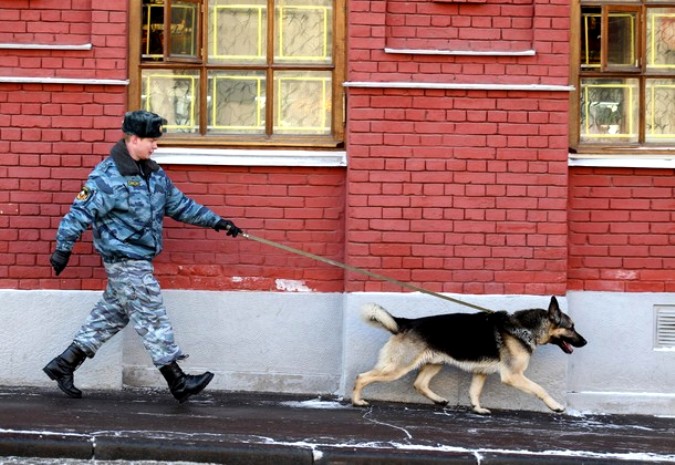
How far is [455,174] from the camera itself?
8.43 metres

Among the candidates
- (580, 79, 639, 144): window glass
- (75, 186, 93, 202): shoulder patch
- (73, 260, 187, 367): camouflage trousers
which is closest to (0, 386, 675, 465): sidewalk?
(73, 260, 187, 367): camouflage trousers

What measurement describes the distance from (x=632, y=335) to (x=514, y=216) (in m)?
1.28

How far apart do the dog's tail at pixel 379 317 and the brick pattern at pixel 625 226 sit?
1.52m

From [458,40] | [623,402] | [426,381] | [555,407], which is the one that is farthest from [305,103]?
[623,402]

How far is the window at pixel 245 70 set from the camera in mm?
8719

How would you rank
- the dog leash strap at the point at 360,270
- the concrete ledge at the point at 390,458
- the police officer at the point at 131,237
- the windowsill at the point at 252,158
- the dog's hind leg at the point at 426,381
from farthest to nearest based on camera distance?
the windowsill at the point at 252,158
the dog's hind leg at the point at 426,381
the dog leash strap at the point at 360,270
the police officer at the point at 131,237
the concrete ledge at the point at 390,458

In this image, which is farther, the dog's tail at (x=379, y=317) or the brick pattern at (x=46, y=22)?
the brick pattern at (x=46, y=22)

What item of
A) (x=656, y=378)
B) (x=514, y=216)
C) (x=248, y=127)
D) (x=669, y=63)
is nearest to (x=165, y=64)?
(x=248, y=127)

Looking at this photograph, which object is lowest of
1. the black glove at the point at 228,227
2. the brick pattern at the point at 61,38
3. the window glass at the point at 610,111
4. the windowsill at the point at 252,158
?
the black glove at the point at 228,227

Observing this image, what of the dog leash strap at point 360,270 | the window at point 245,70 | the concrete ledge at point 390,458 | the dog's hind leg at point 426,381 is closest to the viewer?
the concrete ledge at point 390,458

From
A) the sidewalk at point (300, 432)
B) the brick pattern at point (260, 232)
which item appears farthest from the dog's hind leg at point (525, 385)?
the brick pattern at point (260, 232)

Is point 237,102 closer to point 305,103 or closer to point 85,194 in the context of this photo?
point 305,103

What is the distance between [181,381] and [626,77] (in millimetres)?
4096

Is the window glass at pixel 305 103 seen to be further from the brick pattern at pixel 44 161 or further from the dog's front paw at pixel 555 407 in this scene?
the dog's front paw at pixel 555 407
